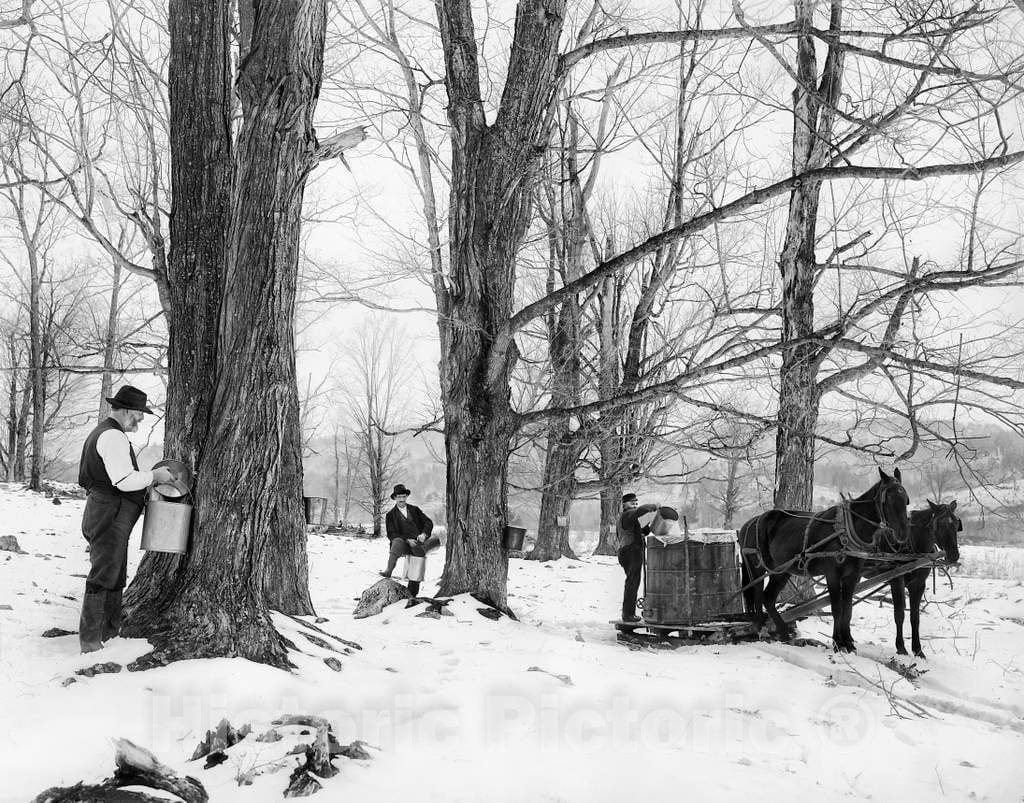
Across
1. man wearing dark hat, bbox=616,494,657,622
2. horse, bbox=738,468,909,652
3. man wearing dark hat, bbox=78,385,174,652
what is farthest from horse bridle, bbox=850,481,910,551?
man wearing dark hat, bbox=78,385,174,652

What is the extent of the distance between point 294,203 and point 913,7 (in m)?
4.86

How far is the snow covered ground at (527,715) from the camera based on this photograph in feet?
12.5

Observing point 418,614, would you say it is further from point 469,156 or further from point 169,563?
point 469,156

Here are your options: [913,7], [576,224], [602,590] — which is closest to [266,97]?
[913,7]

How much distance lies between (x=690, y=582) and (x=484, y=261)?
4323mm

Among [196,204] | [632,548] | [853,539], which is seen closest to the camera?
[196,204]

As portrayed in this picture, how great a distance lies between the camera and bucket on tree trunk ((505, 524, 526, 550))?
30.4ft

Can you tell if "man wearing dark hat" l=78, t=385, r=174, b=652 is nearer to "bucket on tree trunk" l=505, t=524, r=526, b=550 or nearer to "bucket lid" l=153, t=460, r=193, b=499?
"bucket lid" l=153, t=460, r=193, b=499

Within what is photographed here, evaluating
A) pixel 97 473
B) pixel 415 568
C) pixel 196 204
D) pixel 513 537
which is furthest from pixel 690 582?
pixel 196 204

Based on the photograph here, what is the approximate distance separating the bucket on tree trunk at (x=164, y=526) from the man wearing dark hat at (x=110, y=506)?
0.56 feet

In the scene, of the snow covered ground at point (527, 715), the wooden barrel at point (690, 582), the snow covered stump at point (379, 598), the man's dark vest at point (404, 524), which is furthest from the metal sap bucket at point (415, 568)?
the wooden barrel at point (690, 582)

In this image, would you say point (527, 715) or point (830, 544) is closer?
point (527, 715)

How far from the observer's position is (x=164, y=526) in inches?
208

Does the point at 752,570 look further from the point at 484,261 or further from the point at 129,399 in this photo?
the point at 129,399
